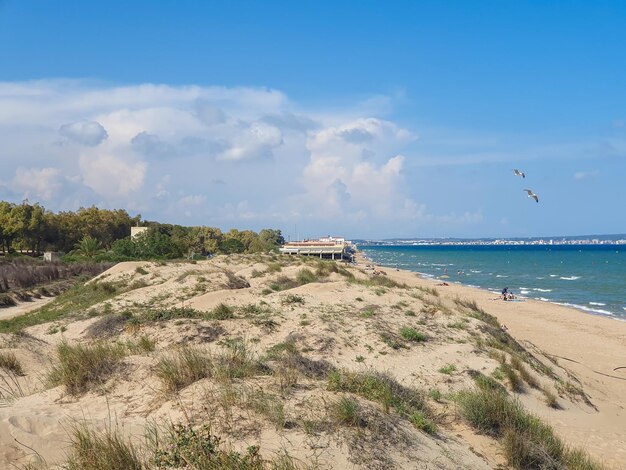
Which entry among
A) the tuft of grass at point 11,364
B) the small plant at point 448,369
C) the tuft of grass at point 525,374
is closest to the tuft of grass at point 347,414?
the small plant at point 448,369

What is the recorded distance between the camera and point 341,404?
20.2ft

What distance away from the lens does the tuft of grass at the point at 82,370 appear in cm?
730

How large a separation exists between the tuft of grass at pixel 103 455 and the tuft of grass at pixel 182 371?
1.86m

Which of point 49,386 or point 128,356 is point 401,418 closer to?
point 128,356

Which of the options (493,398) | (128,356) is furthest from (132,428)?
(493,398)

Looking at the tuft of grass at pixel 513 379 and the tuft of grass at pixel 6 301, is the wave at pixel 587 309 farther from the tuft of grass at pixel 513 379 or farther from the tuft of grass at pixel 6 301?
the tuft of grass at pixel 6 301

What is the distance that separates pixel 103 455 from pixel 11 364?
6616 mm

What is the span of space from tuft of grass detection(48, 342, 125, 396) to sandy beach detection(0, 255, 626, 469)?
13 centimetres

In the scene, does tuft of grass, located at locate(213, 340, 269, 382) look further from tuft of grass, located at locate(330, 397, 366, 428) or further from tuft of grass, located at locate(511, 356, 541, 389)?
tuft of grass, located at locate(511, 356, 541, 389)

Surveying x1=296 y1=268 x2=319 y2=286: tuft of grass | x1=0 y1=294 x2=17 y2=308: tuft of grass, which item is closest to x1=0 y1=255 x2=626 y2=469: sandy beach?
x1=296 y1=268 x2=319 y2=286: tuft of grass

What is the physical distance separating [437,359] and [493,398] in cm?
502

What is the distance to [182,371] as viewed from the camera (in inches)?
277

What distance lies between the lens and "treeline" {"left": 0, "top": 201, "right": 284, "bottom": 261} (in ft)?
187

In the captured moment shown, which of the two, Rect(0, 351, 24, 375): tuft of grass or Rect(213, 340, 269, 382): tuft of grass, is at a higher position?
Rect(213, 340, 269, 382): tuft of grass
